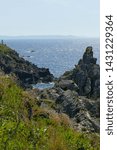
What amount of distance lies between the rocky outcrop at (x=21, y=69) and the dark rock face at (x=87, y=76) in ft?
76.0

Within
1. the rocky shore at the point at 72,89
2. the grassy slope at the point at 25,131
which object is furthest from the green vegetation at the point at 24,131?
the rocky shore at the point at 72,89

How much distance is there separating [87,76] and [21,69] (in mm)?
35927

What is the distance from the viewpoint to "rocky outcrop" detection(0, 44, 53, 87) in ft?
336

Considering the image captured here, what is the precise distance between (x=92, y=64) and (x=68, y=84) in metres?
14.5

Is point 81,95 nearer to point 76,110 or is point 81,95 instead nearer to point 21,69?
point 76,110

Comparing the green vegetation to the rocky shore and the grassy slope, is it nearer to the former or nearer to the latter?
the grassy slope

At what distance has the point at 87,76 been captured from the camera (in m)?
73.4

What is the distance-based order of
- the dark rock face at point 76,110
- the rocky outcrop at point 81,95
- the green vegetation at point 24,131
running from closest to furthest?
1. the green vegetation at point 24,131
2. the dark rock face at point 76,110
3. the rocky outcrop at point 81,95

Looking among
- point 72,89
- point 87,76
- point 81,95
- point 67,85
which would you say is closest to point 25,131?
point 67,85

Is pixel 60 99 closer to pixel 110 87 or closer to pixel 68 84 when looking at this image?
pixel 68 84

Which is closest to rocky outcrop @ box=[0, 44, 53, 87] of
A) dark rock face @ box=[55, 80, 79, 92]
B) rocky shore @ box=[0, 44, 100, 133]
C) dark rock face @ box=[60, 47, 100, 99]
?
rocky shore @ box=[0, 44, 100, 133]

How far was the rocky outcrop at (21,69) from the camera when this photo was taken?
102375 millimetres

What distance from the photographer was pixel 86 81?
71.5 meters

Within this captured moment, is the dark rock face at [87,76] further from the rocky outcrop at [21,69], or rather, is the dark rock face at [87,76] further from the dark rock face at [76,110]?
the rocky outcrop at [21,69]
